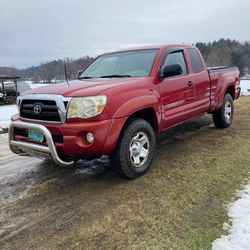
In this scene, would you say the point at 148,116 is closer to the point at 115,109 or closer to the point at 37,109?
the point at 115,109

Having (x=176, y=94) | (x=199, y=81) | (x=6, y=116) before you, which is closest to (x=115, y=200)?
(x=176, y=94)

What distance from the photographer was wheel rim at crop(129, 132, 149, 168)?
463 centimetres

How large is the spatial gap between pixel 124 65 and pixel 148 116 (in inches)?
41.9

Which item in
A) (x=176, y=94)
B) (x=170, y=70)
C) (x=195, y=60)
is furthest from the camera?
(x=195, y=60)

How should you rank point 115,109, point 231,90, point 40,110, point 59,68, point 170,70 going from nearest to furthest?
point 115,109 < point 40,110 < point 170,70 < point 231,90 < point 59,68

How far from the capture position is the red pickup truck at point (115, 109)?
4117mm

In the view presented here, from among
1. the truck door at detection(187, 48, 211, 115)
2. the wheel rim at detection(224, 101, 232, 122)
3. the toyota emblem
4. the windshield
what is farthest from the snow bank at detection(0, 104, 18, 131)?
the wheel rim at detection(224, 101, 232, 122)

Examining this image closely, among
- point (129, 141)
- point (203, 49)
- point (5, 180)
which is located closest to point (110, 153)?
point (129, 141)

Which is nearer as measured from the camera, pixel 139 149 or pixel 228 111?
pixel 139 149

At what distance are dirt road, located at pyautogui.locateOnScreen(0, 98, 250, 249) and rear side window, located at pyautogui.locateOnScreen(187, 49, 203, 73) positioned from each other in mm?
1443

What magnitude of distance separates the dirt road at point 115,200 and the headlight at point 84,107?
1.03 metres

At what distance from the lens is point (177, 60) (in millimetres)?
5934

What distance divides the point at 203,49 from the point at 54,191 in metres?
101

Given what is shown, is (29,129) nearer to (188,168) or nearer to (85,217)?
(85,217)
